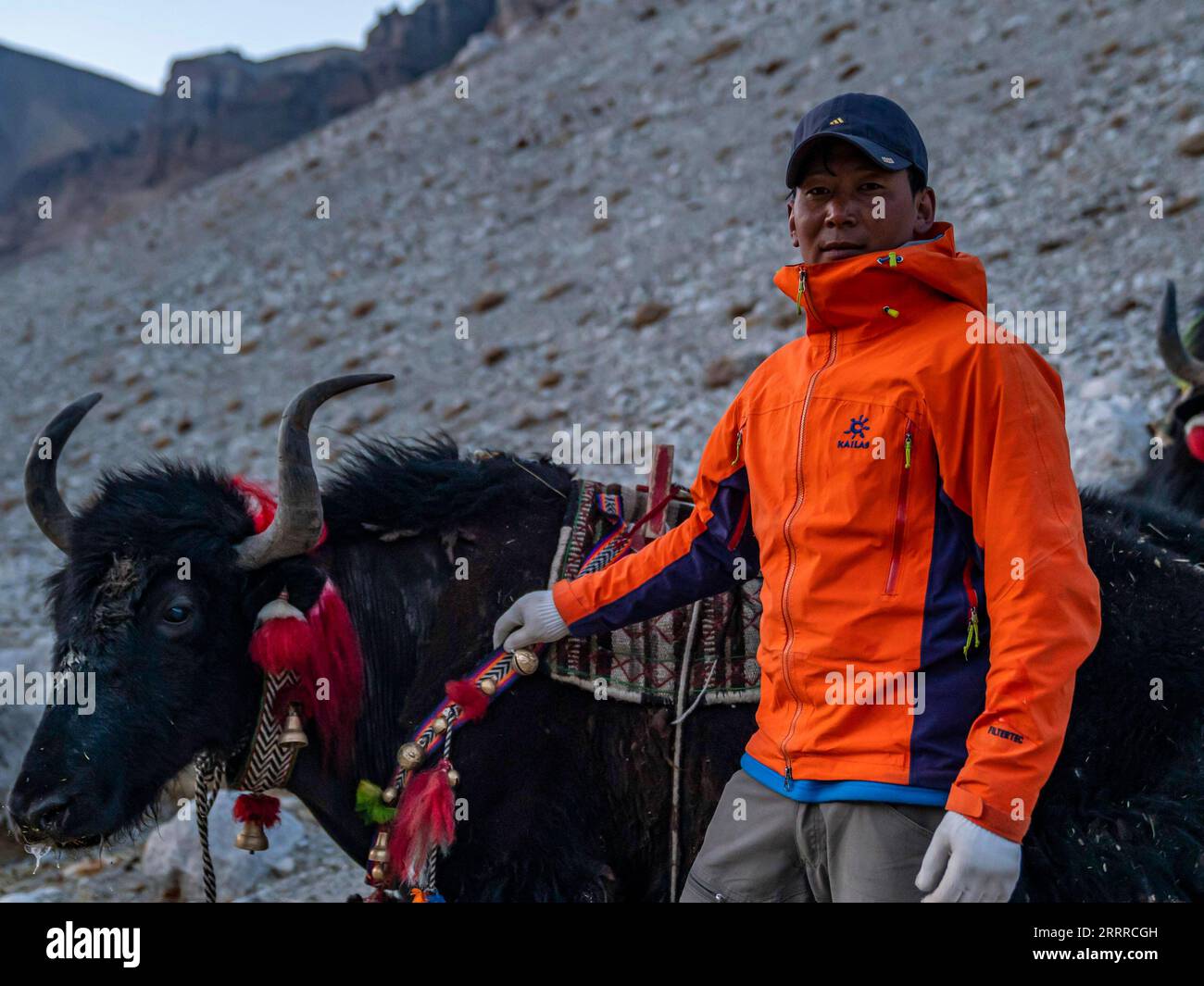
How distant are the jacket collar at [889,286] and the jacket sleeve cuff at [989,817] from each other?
915 mm

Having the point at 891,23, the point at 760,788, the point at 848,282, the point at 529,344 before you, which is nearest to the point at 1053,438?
the point at 848,282

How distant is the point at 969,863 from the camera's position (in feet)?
6.24

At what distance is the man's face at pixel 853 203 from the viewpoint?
2.32 m

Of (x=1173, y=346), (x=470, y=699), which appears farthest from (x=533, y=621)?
(x=1173, y=346)

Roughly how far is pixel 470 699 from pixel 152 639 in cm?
81

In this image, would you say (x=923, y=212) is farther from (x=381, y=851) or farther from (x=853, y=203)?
(x=381, y=851)

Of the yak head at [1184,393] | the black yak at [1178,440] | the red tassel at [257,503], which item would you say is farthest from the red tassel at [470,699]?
the yak head at [1184,393]

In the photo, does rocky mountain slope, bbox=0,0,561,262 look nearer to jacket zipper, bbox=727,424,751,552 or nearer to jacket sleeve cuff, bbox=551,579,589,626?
jacket sleeve cuff, bbox=551,579,589,626

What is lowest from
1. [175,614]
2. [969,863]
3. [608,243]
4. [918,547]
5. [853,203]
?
[969,863]

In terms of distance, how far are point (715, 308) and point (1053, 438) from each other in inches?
395

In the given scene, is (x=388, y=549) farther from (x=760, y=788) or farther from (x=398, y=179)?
(x=398, y=179)

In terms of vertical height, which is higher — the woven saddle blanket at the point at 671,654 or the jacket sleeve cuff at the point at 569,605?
the jacket sleeve cuff at the point at 569,605

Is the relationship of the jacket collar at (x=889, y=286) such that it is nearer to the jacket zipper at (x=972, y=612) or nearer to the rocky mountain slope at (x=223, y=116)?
the jacket zipper at (x=972, y=612)

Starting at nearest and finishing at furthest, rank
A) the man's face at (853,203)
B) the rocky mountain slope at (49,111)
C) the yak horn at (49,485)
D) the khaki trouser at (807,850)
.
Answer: the khaki trouser at (807,850) → the man's face at (853,203) → the yak horn at (49,485) → the rocky mountain slope at (49,111)
